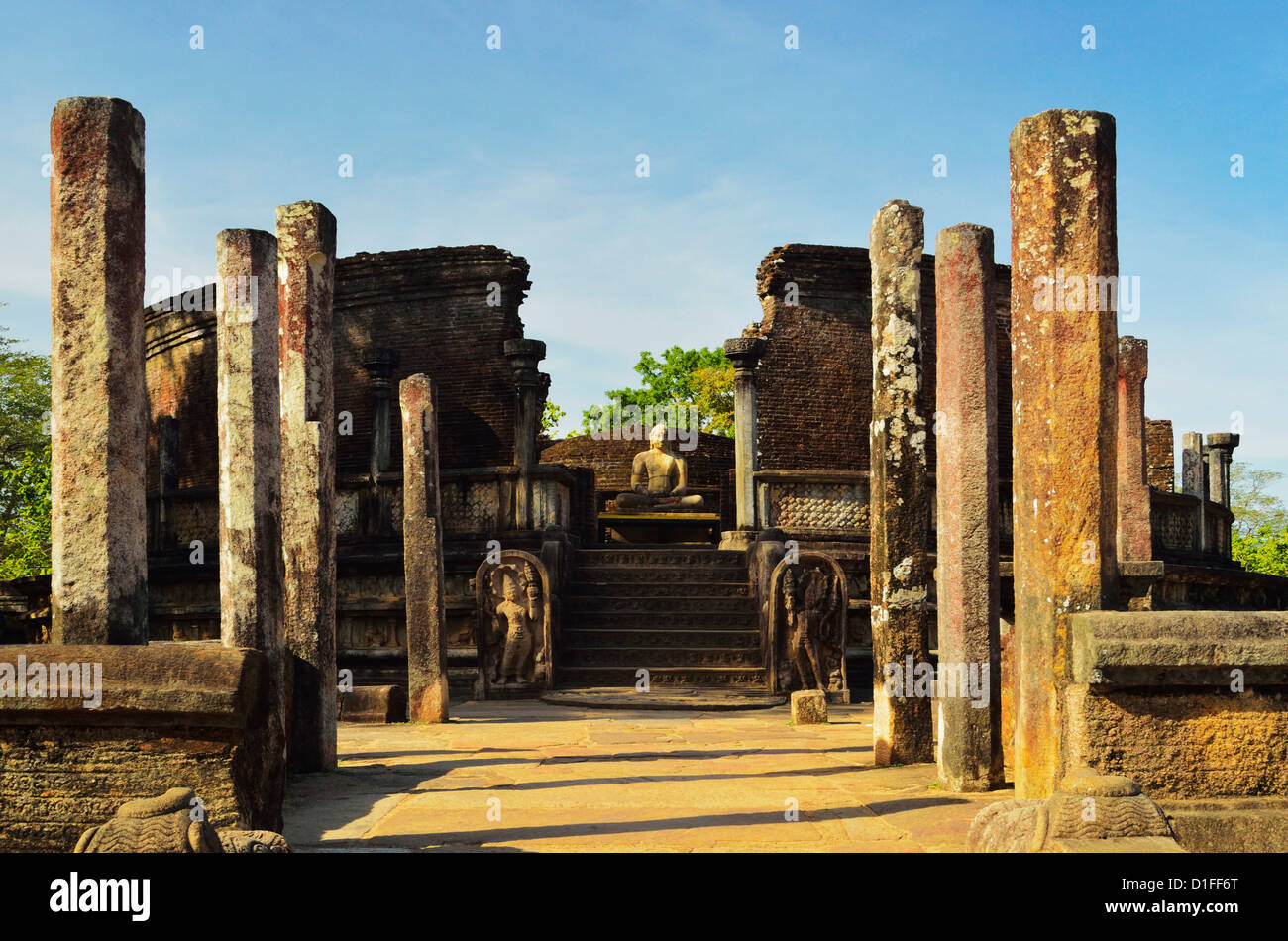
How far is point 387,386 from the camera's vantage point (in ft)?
62.4

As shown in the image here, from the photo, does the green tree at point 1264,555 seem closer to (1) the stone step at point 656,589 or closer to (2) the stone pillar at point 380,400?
(1) the stone step at point 656,589

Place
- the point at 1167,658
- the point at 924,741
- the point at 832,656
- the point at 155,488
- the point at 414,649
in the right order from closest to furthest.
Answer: the point at 1167,658
the point at 924,741
the point at 414,649
the point at 832,656
the point at 155,488

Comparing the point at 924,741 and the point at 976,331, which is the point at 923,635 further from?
the point at 976,331

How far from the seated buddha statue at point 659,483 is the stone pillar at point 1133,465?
28.2 feet

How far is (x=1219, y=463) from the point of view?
21016 millimetres

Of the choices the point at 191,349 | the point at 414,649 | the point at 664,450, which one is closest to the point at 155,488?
the point at 191,349

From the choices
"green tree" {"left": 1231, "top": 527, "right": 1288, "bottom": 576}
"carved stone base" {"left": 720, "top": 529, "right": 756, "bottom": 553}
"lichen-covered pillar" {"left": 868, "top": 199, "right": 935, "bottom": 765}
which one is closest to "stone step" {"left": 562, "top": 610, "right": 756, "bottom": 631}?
"carved stone base" {"left": 720, "top": 529, "right": 756, "bottom": 553}

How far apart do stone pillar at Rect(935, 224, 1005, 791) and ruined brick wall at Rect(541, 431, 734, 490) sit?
64.7ft

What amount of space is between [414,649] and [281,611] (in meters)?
3.73

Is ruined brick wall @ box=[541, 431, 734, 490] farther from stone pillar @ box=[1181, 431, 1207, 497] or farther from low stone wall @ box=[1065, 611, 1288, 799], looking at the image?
low stone wall @ box=[1065, 611, 1288, 799]

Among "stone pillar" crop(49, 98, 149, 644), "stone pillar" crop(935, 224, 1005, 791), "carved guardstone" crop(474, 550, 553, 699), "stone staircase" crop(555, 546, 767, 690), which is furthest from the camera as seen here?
"stone staircase" crop(555, 546, 767, 690)

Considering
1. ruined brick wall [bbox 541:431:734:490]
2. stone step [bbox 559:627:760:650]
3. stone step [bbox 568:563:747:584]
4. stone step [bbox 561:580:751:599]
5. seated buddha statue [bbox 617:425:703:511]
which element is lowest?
stone step [bbox 559:627:760:650]

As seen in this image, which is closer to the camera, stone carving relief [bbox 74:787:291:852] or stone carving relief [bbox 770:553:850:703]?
stone carving relief [bbox 74:787:291:852]

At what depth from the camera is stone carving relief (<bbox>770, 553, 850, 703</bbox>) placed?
1212cm
